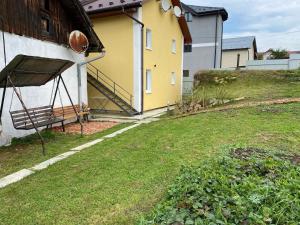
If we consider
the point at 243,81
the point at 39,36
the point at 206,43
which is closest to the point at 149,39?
the point at 39,36

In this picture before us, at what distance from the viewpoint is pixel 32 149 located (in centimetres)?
759

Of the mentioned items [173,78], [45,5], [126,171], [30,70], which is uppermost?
[45,5]

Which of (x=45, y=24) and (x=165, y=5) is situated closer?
(x=45, y=24)

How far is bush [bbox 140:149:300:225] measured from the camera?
305 centimetres

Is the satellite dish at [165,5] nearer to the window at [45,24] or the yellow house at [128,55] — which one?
the yellow house at [128,55]

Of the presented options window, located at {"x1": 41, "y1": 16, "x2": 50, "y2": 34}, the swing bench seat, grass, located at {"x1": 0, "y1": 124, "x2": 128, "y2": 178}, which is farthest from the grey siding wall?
grass, located at {"x1": 0, "y1": 124, "x2": 128, "y2": 178}

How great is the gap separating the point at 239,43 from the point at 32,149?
32.5 m

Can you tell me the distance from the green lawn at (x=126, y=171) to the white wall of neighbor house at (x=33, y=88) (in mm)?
1476

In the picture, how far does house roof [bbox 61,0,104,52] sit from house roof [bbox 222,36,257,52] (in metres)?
25.1

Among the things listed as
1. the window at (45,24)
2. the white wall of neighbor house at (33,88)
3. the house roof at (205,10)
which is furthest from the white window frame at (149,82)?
the house roof at (205,10)

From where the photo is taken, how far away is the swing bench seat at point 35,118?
773cm

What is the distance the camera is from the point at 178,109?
555 inches

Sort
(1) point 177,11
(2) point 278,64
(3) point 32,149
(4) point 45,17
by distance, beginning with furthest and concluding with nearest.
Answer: (2) point 278,64 < (1) point 177,11 < (4) point 45,17 < (3) point 32,149

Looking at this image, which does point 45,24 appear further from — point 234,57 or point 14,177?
point 234,57
